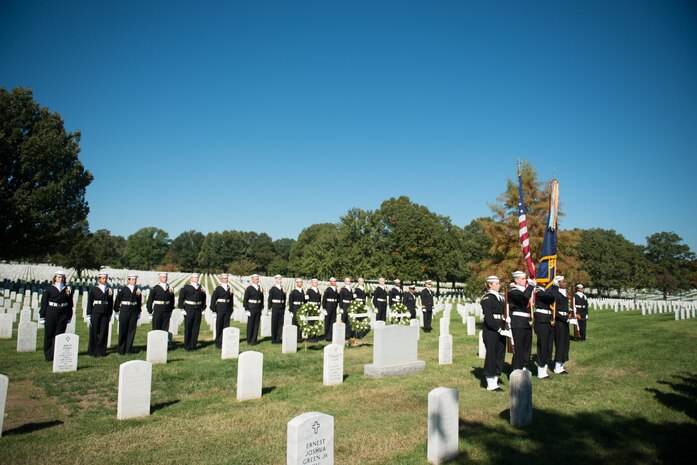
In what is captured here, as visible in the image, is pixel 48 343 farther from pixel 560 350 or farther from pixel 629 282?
pixel 629 282

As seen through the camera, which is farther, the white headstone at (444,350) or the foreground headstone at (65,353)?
the white headstone at (444,350)

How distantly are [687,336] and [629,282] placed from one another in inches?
1879

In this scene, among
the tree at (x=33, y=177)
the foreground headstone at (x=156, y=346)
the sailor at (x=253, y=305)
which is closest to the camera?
the foreground headstone at (x=156, y=346)

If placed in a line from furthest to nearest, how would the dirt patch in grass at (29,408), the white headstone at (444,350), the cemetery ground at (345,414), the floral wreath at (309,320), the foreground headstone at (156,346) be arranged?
the floral wreath at (309,320), the white headstone at (444,350), the foreground headstone at (156,346), the dirt patch in grass at (29,408), the cemetery ground at (345,414)

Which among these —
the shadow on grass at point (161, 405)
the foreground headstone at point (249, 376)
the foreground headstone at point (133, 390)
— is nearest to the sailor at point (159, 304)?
the shadow on grass at point (161, 405)

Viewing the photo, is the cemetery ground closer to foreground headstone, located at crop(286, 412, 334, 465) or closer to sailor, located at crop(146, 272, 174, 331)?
foreground headstone, located at crop(286, 412, 334, 465)

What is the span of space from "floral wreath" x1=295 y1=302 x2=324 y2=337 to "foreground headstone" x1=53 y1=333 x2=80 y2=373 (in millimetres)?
6451

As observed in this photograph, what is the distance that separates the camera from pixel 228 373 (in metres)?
10.4

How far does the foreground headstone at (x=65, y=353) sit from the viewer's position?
9.77 m

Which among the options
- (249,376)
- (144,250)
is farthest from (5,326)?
(144,250)

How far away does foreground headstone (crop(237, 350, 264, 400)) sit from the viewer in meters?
8.20

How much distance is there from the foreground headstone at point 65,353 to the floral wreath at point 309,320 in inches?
254

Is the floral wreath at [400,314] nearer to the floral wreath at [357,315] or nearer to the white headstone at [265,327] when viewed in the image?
the floral wreath at [357,315]

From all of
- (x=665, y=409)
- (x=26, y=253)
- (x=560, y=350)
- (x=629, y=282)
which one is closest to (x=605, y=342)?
(x=560, y=350)
